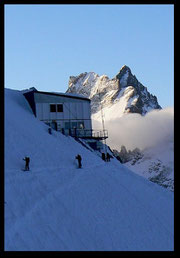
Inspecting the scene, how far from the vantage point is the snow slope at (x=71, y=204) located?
63.9ft

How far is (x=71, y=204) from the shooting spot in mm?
24156

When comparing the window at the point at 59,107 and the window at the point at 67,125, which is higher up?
the window at the point at 59,107

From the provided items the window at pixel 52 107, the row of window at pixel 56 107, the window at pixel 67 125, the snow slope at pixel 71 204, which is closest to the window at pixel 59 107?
the row of window at pixel 56 107

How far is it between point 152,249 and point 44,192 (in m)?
7.97

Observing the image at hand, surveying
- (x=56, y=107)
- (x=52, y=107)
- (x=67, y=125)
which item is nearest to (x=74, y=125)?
(x=67, y=125)

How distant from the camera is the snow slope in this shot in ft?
63.9

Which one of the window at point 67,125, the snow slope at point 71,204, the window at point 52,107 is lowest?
the snow slope at point 71,204

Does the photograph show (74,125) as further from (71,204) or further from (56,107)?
(71,204)

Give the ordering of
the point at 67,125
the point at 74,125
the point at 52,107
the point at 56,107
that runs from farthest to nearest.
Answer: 1. the point at 74,125
2. the point at 67,125
3. the point at 56,107
4. the point at 52,107

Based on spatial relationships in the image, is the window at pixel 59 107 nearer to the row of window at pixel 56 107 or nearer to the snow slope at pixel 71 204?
the row of window at pixel 56 107

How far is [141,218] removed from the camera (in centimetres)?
2652

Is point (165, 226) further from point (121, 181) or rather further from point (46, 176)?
point (46, 176)

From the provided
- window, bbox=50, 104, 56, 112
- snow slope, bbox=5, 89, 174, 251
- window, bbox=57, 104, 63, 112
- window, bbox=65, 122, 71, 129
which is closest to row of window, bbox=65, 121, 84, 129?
window, bbox=65, 122, 71, 129
